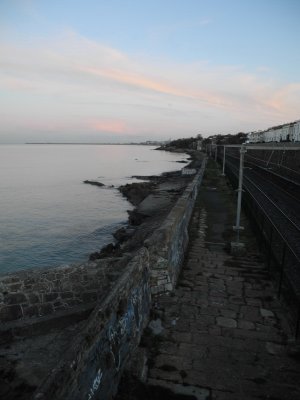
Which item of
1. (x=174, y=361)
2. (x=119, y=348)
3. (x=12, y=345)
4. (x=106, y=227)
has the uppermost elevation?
(x=119, y=348)

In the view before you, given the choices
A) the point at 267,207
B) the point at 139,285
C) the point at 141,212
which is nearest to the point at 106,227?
the point at 141,212

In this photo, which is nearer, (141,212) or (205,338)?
(205,338)

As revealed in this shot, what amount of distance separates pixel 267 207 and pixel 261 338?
1135cm

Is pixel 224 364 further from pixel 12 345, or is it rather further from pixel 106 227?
pixel 106 227

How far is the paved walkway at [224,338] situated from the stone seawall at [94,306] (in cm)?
51

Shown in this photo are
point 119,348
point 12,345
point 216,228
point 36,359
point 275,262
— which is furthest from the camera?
point 216,228

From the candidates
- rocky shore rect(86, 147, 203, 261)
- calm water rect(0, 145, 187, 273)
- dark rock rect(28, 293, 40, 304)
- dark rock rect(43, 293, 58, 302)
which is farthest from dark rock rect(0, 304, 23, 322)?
calm water rect(0, 145, 187, 273)

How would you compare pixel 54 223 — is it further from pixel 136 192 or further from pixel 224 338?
pixel 224 338

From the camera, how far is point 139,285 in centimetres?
598

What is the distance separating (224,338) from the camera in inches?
241

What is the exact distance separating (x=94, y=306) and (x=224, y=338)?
107 inches

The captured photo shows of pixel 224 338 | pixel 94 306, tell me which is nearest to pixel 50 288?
pixel 94 306

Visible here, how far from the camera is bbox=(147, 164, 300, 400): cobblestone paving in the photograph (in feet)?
16.3

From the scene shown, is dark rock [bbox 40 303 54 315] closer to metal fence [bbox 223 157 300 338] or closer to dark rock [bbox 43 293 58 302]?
dark rock [bbox 43 293 58 302]
